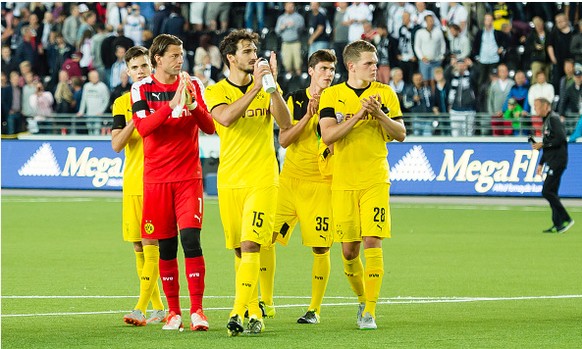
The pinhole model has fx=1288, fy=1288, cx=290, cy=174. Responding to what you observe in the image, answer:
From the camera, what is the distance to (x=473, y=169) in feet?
87.4

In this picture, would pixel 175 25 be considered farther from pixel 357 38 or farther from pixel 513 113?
pixel 513 113

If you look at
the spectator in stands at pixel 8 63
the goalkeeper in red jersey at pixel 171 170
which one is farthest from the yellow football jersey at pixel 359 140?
the spectator in stands at pixel 8 63

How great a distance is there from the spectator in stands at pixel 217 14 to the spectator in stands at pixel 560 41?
8.83 m

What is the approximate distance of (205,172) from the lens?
29391 mm

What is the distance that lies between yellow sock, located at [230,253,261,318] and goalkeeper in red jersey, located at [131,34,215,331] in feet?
1.30

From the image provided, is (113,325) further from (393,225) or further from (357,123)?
(393,225)

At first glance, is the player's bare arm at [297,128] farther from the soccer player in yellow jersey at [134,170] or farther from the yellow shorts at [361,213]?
the soccer player in yellow jersey at [134,170]

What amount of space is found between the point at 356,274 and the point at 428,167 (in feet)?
53.0

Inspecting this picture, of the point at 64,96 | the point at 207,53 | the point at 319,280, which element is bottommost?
the point at 64,96

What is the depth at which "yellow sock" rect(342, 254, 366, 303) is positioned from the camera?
11.1 metres

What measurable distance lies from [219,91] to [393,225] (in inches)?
480

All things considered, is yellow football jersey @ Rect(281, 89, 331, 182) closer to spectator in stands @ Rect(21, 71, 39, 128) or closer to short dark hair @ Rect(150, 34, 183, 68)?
short dark hair @ Rect(150, 34, 183, 68)

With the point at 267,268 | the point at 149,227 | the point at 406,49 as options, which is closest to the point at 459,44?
the point at 406,49

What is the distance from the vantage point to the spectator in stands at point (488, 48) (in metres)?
28.8
